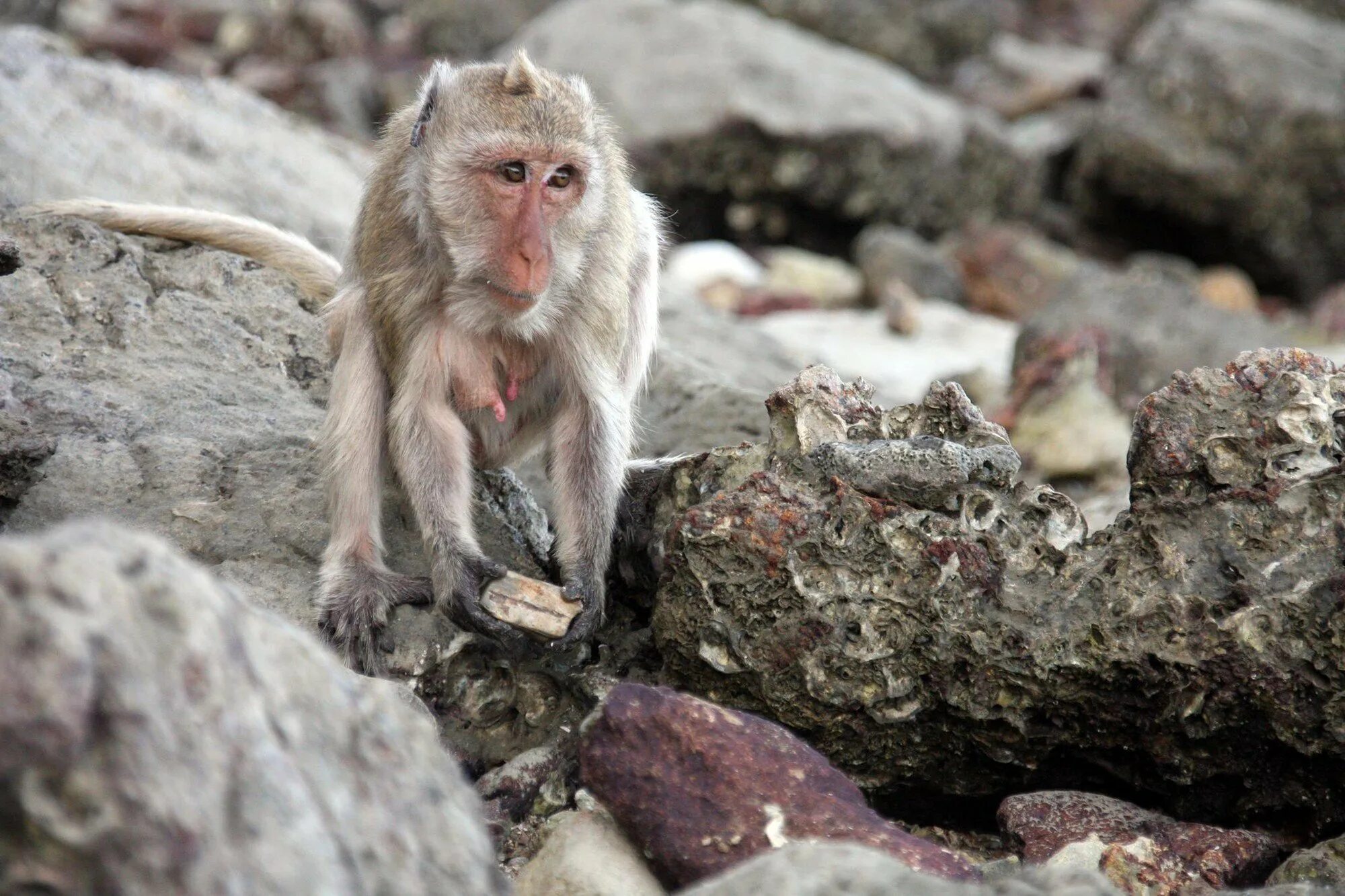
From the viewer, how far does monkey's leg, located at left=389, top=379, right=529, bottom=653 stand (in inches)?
172

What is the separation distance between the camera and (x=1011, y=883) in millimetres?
2615

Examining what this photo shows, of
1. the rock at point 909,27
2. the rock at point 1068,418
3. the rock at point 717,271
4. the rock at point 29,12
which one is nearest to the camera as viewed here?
the rock at point 1068,418

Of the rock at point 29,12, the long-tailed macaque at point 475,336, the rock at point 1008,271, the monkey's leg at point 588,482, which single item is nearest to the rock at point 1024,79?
the rock at point 1008,271

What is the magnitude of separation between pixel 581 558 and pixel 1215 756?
1846 mm

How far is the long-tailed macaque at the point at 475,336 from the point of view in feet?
14.5

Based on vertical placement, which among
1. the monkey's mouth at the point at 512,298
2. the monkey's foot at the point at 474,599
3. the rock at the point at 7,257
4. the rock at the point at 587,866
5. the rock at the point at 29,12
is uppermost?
the monkey's mouth at the point at 512,298

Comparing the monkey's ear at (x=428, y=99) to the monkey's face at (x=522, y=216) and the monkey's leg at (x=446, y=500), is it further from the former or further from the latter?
the monkey's leg at (x=446, y=500)

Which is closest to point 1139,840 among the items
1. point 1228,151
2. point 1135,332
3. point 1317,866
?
point 1317,866

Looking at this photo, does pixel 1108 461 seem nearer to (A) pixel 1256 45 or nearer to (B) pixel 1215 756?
(B) pixel 1215 756

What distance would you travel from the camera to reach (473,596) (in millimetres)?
4363

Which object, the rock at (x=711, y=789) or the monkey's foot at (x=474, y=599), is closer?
the rock at (x=711, y=789)

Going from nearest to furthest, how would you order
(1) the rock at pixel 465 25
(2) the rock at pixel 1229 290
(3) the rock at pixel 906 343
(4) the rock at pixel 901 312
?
(3) the rock at pixel 906 343 < (4) the rock at pixel 901 312 < (2) the rock at pixel 1229 290 < (1) the rock at pixel 465 25

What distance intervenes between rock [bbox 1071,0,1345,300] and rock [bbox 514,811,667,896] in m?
11.6

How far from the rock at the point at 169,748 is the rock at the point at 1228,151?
41.4ft
